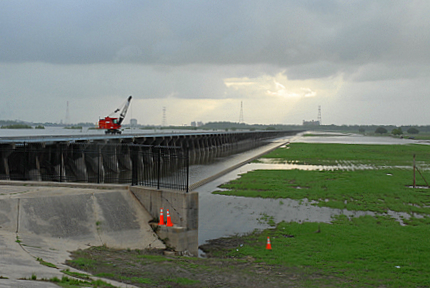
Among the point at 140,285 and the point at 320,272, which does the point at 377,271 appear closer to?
the point at 320,272

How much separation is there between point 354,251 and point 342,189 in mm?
14242

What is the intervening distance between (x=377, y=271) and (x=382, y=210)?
374 inches

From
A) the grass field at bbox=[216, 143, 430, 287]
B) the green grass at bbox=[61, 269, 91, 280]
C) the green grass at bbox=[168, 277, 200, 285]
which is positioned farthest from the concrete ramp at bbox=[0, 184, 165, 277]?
the grass field at bbox=[216, 143, 430, 287]

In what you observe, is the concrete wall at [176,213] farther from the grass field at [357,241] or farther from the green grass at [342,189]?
the green grass at [342,189]

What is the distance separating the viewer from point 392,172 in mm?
36688

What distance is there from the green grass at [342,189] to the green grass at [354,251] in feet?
15.3

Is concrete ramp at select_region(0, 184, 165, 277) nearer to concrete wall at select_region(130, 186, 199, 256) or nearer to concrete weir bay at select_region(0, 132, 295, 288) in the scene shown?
concrete weir bay at select_region(0, 132, 295, 288)

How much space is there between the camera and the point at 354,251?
1220 centimetres

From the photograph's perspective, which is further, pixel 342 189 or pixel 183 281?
pixel 342 189

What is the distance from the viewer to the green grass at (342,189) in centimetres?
2070

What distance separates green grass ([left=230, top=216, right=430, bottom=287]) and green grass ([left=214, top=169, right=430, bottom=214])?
4656 millimetres

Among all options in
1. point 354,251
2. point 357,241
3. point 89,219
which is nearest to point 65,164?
point 89,219

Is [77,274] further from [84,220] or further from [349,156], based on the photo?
[349,156]

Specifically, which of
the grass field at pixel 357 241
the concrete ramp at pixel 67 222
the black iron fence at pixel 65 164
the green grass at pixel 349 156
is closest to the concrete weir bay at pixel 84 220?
the concrete ramp at pixel 67 222
